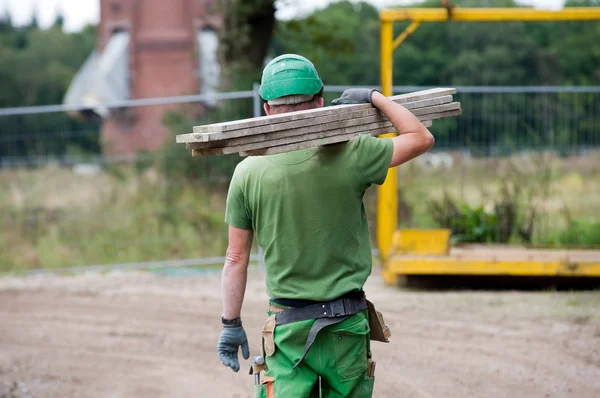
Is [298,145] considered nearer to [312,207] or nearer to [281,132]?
[281,132]

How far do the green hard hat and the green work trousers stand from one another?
93cm

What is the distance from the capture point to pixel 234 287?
3588mm

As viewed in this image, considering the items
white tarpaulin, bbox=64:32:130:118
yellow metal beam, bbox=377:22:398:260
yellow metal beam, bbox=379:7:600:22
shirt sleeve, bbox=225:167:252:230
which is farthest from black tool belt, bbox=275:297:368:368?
white tarpaulin, bbox=64:32:130:118

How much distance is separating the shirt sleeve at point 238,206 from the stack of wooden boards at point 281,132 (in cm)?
27

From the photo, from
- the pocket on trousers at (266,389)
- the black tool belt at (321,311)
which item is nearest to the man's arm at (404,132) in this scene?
the black tool belt at (321,311)

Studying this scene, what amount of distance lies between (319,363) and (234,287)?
52cm

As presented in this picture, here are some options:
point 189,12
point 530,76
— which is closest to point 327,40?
point 189,12

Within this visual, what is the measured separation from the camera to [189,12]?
38.0 meters

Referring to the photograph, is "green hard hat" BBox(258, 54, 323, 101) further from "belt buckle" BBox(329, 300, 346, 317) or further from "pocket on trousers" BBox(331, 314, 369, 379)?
"pocket on trousers" BBox(331, 314, 369, 379)

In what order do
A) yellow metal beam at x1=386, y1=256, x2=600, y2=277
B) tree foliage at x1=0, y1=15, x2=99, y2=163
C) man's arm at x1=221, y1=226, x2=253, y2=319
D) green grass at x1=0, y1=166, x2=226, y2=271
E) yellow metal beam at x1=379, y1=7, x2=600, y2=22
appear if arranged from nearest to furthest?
man's arm at x1=221, y1=226, x2=253, y2=319, yellow metal beam at x1=386, y1=256, x2=600, y2=277, yellow metal beam at x1=379, y1=7, x2=600, y2=22, green grass at x1=0, y1=166, x2=226, y2=271, tree foliage at x1=0, y1=15, x2=99, y2=163

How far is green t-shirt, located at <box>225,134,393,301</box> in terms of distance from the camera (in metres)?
3.31

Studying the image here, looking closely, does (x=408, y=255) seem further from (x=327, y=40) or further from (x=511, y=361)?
(x=327, y=40)

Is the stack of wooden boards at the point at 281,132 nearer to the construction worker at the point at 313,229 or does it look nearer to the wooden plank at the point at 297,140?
the wooden plank at the point at 297,140

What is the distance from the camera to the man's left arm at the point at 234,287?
3535 millimetres
